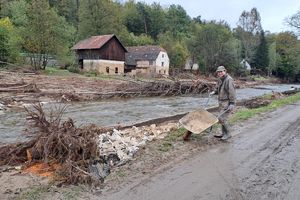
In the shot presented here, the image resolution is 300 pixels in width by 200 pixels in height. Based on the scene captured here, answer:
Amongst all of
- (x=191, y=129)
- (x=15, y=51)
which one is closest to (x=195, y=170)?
(x=191, y=129)

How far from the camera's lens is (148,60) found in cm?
6694

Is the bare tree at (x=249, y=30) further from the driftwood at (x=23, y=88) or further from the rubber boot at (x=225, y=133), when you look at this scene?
the rubber boot at (x=225, y=133)

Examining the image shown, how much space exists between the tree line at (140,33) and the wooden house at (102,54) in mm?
3273

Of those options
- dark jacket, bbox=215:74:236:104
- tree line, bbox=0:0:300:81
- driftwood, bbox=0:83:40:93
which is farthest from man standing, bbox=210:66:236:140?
tree line, bbox=0:0:300:81

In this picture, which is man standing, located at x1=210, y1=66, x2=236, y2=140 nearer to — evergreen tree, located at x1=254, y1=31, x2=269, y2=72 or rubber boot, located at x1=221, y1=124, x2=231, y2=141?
rubber boot, located at x1=221, y1=124, x2=231, y2=141

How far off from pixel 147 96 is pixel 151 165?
23097 millimetres

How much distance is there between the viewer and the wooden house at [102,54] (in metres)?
56.5

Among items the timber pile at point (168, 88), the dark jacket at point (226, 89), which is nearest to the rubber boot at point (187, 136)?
the dark jacket at point (226, 89)

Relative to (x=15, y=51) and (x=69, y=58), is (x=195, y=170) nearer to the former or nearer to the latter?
(x=15, y=51)

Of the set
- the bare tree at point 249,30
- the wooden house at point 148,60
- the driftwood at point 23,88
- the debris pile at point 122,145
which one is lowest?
the debris pile at point 122,145

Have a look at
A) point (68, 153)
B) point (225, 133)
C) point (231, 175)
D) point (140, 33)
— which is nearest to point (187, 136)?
point (225, 133)

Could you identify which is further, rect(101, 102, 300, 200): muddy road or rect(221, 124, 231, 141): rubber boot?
rect(221, 124, 231, 141): rubber boot

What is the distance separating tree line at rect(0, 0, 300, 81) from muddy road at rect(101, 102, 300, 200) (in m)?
26.0

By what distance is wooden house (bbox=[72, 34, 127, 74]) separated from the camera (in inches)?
2224
